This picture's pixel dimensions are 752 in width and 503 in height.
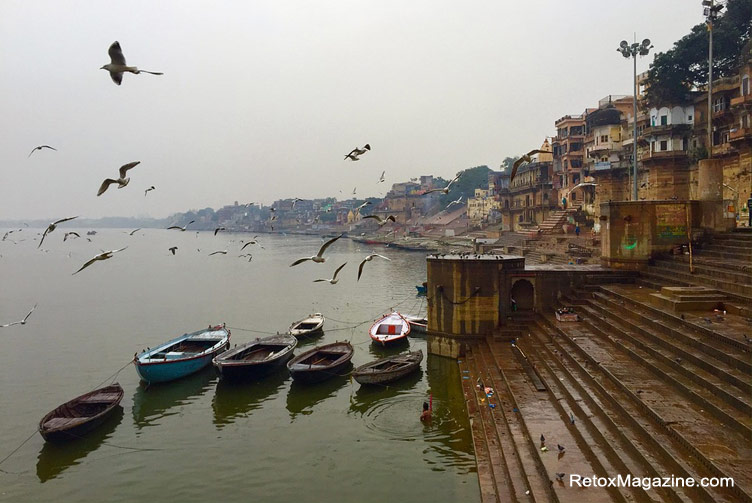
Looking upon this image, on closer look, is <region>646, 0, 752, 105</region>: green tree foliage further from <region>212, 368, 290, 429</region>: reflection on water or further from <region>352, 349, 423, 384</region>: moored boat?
<region>212, 368, 290, 429</region>: reflection on water

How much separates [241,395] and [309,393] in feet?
8.37

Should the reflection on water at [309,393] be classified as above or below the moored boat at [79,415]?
below

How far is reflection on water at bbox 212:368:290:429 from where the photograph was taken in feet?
53.1

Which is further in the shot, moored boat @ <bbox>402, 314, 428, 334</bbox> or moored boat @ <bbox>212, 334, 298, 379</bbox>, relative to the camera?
moored boat @ <bbox>402, 314, 428, 334</bbox>

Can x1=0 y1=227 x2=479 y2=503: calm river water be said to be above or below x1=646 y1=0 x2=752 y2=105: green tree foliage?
below

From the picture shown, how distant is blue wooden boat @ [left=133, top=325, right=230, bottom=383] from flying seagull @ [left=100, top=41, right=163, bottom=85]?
45.1ft

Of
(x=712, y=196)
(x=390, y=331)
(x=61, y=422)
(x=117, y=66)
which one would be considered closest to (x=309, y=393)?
(x=390, y=331)

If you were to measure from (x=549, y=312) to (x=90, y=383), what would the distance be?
19.1 metres

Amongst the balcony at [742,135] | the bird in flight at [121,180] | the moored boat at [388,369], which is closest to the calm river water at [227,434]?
the moored boat at [388,369]

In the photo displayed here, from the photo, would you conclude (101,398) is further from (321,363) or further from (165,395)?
(321,363)

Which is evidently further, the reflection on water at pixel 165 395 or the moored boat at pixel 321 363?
the moored boat at pixel 321 363

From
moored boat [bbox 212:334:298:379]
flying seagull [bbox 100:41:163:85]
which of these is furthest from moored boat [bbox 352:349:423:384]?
Result: flying seagull [bbox 100:41:163:85]

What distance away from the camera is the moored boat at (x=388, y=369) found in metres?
16.8

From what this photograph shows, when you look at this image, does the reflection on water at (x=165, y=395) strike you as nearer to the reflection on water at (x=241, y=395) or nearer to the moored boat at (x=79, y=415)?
the reflection on water at (x=241, y=395)
